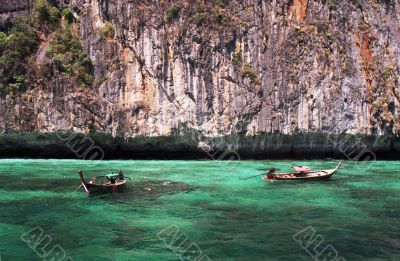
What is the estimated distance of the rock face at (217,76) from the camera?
113 ft

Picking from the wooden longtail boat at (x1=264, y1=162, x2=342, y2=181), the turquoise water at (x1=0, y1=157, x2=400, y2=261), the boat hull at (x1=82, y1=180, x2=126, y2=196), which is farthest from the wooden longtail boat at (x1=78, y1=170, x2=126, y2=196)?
the wooden longtail boat at (x1=264, y1=162, x2=342, y2=181)

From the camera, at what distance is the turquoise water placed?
11.8m

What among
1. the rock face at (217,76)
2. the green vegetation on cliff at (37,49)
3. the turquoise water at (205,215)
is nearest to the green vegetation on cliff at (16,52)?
the green vegetation on cliff at (37,49)

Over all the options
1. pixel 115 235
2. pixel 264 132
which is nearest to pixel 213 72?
pixel 264 132

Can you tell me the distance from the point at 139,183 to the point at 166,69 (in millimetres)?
14846

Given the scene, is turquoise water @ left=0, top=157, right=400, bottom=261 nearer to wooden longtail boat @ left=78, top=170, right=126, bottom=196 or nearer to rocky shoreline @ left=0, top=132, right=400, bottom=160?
wooden longtail boat @ left=78, top=170, right=126, bottom=196

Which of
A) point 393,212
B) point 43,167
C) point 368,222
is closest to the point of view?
point 368,222

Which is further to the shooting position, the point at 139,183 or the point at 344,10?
the point at 344,10

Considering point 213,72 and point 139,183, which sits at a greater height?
point 213,72

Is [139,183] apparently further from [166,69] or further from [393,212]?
[166,69]

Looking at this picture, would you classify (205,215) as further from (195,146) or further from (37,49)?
(37,49)

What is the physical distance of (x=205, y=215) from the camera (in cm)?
1559

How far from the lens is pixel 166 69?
116 ft

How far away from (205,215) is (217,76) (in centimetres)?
2127
